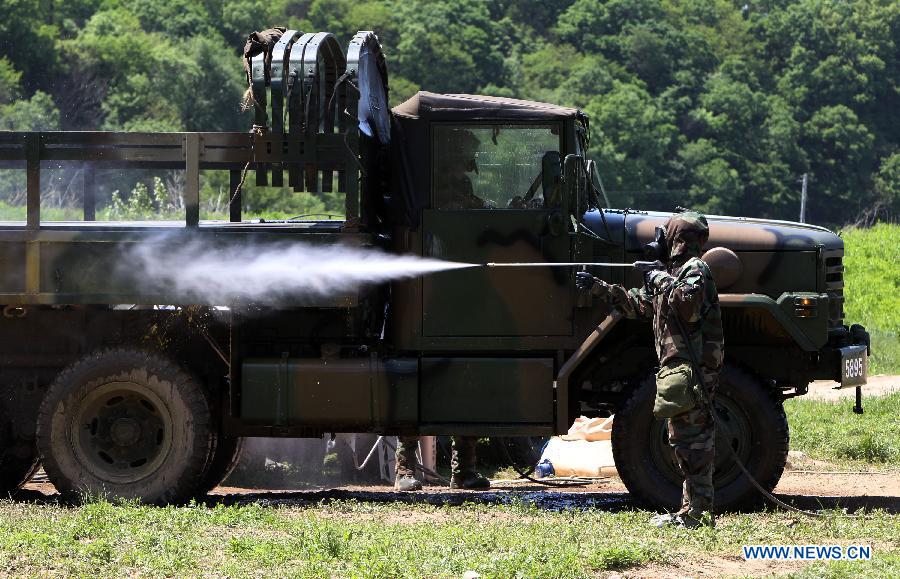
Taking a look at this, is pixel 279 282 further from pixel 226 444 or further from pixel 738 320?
pixel 738 320

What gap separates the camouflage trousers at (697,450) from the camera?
895cm

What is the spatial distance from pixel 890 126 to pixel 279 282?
78.6 meters

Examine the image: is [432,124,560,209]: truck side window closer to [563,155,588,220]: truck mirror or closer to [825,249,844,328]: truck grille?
[563,155,588,220]: truck mirror

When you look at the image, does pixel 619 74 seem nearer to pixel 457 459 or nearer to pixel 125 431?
pixel 457 459

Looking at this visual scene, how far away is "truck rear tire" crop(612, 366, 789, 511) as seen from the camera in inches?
379

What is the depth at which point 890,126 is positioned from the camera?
83500 mm

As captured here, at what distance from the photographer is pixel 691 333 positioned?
8.98 m

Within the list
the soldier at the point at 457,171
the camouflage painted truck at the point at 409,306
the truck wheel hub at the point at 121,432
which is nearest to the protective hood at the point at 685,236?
the camouflage painted truck at the point at 409,306

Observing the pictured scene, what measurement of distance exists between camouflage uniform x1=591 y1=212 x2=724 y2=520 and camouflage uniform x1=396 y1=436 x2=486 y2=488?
2.93 metres

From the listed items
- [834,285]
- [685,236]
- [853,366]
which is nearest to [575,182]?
[685,236]

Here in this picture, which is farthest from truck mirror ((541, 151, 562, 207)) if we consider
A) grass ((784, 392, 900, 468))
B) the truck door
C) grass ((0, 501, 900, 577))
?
grass ((784, 392, 900, 468))

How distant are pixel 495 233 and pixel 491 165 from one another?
455mm

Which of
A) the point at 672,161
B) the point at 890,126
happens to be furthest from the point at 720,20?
the point at 672,161

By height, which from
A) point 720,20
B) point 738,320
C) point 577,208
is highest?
point 720,20
